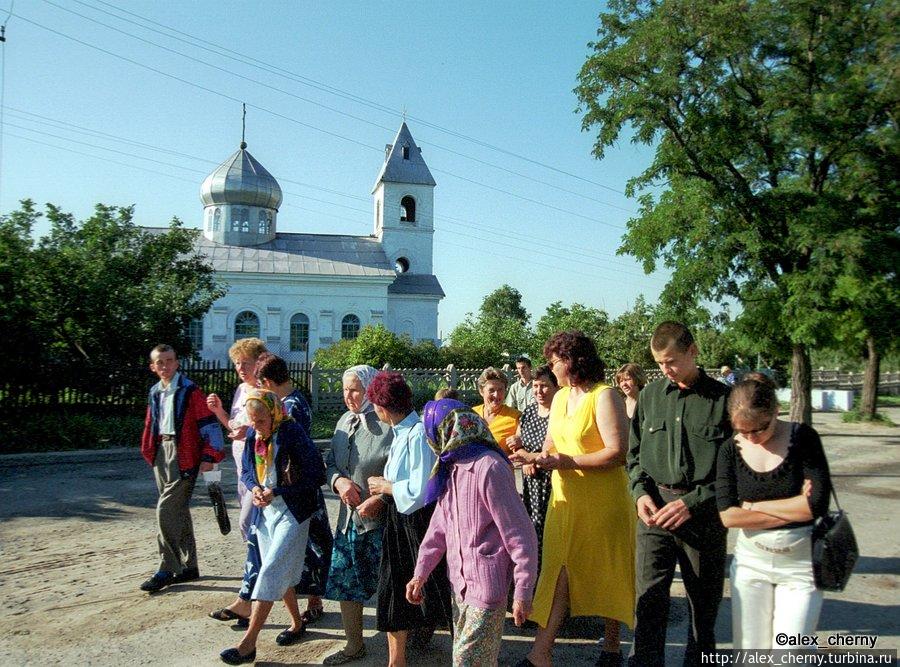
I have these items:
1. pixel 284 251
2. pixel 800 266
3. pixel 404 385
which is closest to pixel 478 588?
pixel 404 385

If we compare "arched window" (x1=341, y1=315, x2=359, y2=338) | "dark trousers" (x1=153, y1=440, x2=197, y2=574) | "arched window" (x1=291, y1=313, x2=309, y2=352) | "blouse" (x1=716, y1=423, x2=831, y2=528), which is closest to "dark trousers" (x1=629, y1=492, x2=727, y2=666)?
→ "blouse" (x1=716, y1=423, x2=831, y2=528)

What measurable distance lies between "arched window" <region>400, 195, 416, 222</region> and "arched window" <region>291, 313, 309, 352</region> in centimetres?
1070

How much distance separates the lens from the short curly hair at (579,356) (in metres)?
4.52

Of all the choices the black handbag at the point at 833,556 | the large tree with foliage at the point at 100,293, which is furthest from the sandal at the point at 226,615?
A: the large tree with foliage at the point at 100,293

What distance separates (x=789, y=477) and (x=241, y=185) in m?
54.0

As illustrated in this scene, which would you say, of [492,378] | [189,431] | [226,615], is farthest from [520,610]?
[189,431]

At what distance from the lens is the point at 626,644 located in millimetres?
5055

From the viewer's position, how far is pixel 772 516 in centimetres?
340

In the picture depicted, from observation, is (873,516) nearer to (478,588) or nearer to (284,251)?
(478,588)

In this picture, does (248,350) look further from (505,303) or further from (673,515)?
(505,303)

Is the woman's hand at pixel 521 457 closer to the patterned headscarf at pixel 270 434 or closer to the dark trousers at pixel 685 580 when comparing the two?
the dark trousers at pixel 685 580

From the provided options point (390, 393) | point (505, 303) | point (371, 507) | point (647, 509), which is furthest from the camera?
point (505, 303)

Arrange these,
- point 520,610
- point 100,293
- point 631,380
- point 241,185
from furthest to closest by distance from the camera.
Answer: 1. point 241,185
2. point 100,293
3. point 631,380
4. point 520,610

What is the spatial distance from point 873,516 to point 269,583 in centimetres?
794
